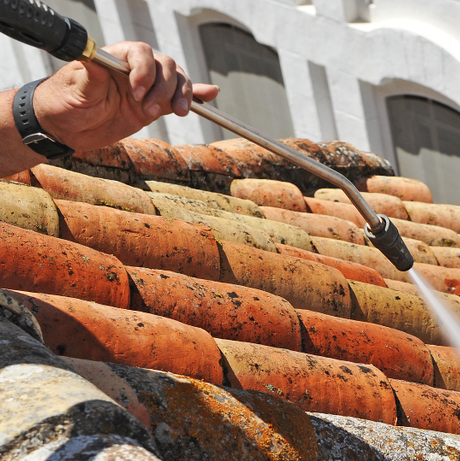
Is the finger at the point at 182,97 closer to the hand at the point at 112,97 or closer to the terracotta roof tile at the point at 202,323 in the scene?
the hand at the point at 112,97

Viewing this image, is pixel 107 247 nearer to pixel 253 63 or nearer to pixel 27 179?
pixel 27 179

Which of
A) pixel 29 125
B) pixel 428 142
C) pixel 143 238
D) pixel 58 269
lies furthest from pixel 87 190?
pixel 428 142

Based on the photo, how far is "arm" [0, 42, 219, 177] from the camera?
144 cm

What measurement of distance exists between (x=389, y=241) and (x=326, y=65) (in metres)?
6.44

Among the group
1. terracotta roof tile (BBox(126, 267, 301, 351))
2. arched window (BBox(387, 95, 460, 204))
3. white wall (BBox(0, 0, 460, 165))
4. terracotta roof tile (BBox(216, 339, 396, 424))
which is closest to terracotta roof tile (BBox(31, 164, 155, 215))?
terracotta roof tile (BBox(126, 267, 301, 351))

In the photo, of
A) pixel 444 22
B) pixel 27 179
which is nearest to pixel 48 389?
pixel 27 179

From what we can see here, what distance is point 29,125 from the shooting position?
5.34 ft

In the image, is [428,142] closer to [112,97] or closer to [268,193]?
[268,193]

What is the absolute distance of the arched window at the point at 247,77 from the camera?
984 cm

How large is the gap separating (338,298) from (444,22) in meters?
5.22

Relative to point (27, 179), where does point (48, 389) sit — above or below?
below

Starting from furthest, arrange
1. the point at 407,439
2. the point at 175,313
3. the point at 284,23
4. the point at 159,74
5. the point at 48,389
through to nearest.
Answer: the point at 284,23, the point at 175,313, the point at 407,439, the point at 159,74, the point at 48,389

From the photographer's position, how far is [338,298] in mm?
2988

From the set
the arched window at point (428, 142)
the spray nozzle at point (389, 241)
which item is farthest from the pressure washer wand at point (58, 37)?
the arched window at point (428, 142)
